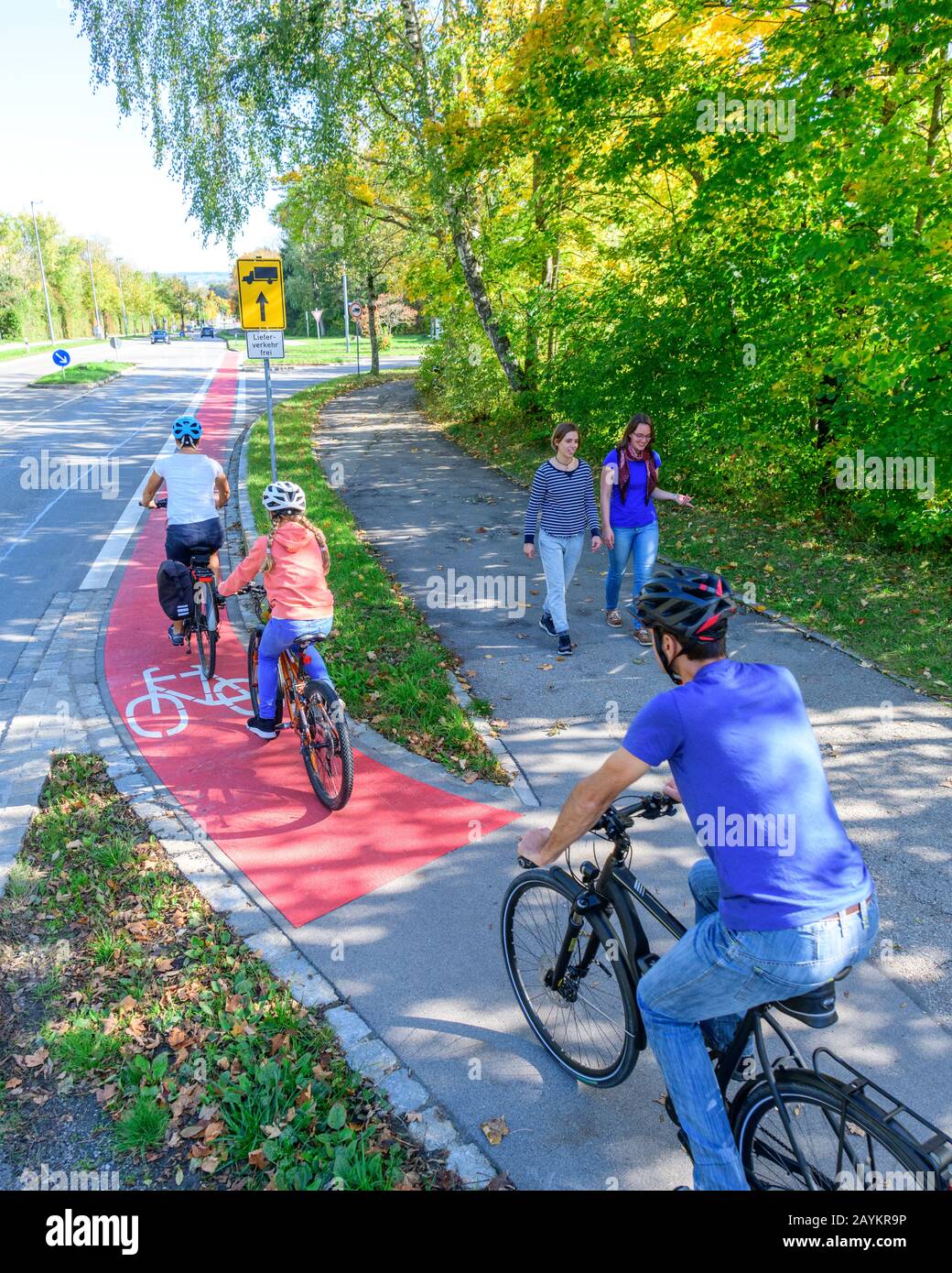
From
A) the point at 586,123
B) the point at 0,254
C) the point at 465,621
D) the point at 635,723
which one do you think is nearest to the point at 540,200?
the point at 586,123

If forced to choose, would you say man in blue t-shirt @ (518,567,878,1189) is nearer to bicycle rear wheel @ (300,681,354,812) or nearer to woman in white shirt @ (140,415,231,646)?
bicycle rear wheel @ (300,681,354,812)

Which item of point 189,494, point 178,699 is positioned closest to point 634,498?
point 189,494

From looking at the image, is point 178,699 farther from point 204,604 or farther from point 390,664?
point 390,664

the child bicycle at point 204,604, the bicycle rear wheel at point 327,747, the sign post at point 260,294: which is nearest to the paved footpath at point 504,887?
the bicycle rear wheel at point 327,747

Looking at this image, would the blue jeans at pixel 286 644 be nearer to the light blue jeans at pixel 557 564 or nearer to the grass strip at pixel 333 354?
the light blue jeans at pixel 557 564

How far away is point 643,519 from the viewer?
761 centimetres

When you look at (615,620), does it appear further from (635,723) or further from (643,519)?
(635,723)

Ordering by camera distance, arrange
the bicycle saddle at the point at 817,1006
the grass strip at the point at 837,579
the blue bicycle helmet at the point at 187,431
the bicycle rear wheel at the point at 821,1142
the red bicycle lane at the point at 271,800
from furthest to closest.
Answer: the grass strip at the point at 837,579
the blue bicycle helmet at the point at 187,431
the red bicycle lane at the point at 271,800
the bicycle saddle at the point at 817,1006
the bicycle rear wheel at the point at 821,1142

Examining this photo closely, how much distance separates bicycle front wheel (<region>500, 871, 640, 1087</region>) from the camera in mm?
3156

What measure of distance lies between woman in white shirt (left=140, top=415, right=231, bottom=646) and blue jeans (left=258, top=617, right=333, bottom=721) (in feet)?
6.24

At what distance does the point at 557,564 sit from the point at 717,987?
538 centimetres

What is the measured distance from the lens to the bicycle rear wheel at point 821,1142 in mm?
2094

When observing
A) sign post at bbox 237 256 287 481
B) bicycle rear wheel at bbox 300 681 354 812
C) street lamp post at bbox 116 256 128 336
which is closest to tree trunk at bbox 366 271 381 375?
sign post at bbox 237 256 287 481

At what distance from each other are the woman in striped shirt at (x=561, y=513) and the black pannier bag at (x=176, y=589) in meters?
2.95
